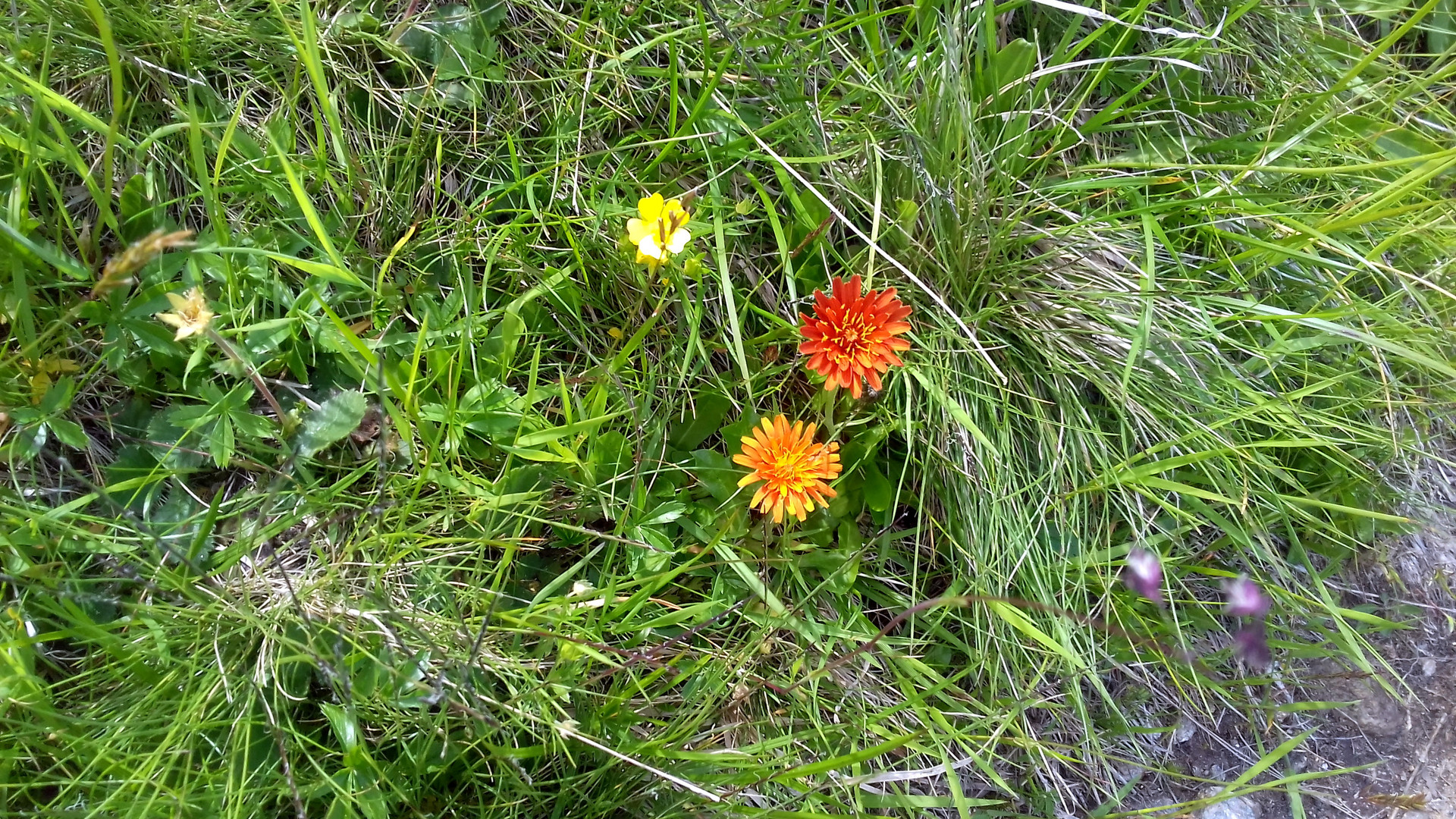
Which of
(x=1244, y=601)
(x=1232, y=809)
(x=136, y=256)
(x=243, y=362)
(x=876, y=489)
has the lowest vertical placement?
(x=1232, y=809)

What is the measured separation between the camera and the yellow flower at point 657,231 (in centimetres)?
126

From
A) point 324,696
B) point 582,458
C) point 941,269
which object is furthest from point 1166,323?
point 324,696

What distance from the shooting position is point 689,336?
4.66 ft

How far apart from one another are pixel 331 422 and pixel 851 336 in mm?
876

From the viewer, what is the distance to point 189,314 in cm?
112

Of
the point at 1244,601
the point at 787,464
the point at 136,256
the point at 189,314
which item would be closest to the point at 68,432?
the point at 189,314

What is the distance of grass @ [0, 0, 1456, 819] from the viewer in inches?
49.1

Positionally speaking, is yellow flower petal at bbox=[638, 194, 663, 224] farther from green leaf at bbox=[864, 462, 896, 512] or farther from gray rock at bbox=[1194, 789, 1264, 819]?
gray rock at bbox=[1194, 789, 1264, 819]

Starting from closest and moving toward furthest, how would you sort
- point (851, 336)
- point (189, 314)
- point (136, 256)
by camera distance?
point (136, 256), point (189, 314), point (851, 336)

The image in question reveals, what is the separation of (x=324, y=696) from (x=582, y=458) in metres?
0.56

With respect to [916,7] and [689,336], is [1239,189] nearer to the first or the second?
A: [916,7]

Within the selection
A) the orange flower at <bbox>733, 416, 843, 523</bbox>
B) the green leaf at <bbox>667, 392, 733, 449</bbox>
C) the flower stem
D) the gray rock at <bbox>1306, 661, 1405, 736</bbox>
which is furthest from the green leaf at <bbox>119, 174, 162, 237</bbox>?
the gray rock at <bbox>1306, 661, 1405, 736</bbox>

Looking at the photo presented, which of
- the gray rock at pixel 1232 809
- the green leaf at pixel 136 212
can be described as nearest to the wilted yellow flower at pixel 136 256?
the green leaf at pixel 136 212

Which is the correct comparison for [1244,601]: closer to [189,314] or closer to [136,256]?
[136,256]
